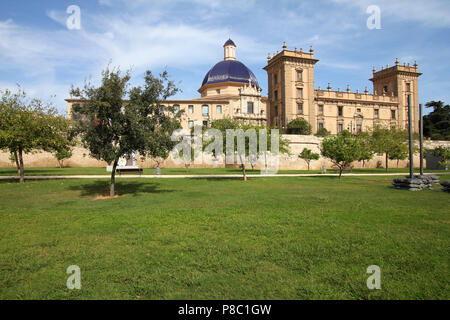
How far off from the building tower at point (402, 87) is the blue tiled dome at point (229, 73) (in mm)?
34533

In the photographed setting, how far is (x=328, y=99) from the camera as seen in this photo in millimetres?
62750

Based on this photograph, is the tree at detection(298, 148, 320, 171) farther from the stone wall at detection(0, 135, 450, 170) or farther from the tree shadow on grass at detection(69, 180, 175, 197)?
the tree shadow on grass at detection(69, 180, 175, 197)

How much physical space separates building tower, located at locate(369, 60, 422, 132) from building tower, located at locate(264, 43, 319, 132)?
2389cm

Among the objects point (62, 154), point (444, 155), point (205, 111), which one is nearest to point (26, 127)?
point (62, 154)

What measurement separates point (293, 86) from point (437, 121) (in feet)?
128

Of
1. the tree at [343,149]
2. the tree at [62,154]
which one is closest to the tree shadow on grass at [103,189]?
the tree at [62,154]

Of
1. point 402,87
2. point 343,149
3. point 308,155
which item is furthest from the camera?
point 402,87

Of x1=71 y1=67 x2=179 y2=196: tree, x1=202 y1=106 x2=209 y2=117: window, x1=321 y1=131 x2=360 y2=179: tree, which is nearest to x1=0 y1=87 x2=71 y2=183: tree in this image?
x1=71 y1=67 x2=179 y2=196: tree

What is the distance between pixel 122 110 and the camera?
14125 mm

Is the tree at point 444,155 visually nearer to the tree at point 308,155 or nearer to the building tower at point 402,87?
the tree at point 308,155

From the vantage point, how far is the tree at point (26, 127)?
1881cm

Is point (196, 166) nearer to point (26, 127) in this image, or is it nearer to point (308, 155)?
point (308, 155)
